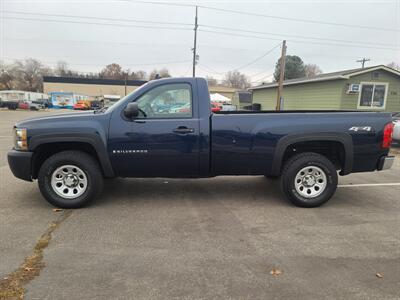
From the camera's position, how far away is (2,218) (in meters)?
4.15

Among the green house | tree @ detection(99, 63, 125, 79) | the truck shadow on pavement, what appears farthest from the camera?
tree @ detection(99, 63, 125, 79)

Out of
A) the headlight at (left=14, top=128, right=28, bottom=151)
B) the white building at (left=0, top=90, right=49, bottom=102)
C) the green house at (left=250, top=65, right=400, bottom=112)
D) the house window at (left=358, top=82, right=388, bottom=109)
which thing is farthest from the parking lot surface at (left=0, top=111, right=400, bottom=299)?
the white building at (left=0, top=90, right=49, bottom=102)

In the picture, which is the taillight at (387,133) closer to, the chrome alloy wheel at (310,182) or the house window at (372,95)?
the chrome alloy wheel at (310,182)

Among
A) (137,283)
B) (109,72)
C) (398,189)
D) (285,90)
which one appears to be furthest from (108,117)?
(109,72)

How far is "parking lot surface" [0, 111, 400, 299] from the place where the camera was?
270cm

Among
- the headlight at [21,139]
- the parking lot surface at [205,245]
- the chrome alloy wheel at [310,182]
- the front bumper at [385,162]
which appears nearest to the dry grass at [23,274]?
the parking lot surface at [205,245]

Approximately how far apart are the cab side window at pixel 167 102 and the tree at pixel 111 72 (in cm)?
10585

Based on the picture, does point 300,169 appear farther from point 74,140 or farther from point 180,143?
point 74,140

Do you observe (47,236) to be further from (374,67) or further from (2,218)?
(374,67)

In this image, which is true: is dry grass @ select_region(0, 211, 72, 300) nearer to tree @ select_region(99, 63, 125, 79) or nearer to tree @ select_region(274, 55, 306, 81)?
tree @ select_region(274, 55, 306, 81)

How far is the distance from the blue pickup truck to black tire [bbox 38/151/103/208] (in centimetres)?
1

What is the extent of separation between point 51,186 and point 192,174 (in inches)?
81.2

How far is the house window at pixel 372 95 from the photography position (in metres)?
18.0

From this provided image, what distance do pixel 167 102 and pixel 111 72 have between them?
109 m
